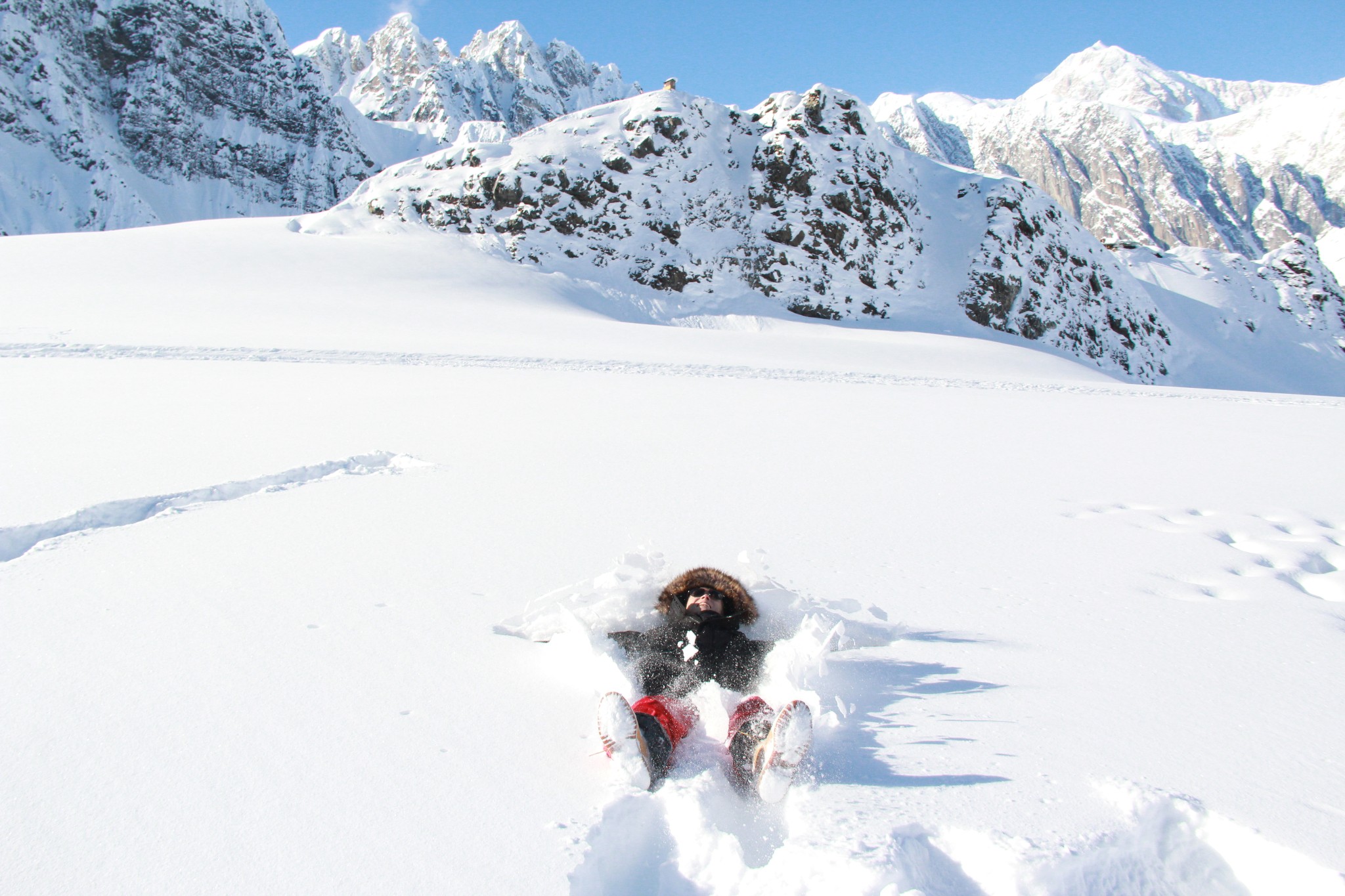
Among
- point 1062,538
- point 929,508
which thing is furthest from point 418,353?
point 1062,538

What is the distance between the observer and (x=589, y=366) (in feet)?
38.7

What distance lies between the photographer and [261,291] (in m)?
17.8

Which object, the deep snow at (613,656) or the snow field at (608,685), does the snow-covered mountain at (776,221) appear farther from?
the snow field at (608,685)

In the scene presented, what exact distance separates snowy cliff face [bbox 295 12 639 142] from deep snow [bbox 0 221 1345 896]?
9901cm

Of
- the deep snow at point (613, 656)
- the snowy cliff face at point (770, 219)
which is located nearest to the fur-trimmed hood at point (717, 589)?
the deep snow at point (613, 656)

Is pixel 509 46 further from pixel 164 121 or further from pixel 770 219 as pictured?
pixel 770 219

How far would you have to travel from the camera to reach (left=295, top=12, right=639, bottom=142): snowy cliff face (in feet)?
331

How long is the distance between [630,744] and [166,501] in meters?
3.60

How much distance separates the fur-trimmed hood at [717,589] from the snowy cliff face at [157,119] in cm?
8050

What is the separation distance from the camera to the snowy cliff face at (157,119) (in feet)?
205

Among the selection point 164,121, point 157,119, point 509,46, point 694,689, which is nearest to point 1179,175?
point 509,46

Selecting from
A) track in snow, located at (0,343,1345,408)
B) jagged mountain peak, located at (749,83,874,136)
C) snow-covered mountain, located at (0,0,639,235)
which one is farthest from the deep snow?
snow-covered mountain, located at (0,0,639,235)

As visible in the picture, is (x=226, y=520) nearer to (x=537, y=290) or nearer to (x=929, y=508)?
(x=929, y=508)

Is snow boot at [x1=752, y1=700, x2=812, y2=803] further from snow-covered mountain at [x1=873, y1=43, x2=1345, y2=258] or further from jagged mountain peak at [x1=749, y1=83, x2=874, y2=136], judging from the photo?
snow-covered mountain at [x1=873, y1=43, x2=1345, y2=258]
